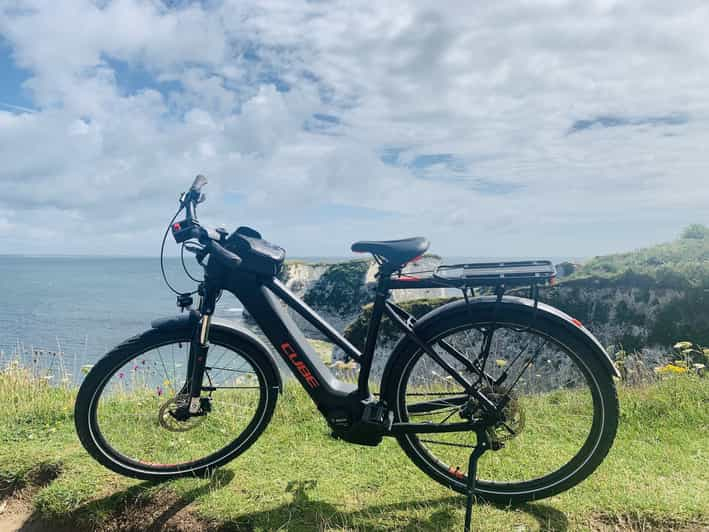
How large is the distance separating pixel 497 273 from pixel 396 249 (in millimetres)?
567

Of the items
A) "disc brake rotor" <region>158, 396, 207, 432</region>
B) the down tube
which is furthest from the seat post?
"disc brake rotor" <region>158, 396, 207, 432</region>

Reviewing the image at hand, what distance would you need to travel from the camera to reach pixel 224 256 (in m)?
3.11

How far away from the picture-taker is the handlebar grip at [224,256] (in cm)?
311

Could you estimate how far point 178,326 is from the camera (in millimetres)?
3252

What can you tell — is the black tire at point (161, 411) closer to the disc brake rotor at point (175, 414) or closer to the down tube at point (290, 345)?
the disc brake rotor at point (175, 414)

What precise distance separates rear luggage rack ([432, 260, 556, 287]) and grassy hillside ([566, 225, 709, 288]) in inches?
1236

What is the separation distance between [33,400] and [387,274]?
13.6 ft

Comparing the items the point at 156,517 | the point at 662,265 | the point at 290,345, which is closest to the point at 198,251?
the point at 290,345

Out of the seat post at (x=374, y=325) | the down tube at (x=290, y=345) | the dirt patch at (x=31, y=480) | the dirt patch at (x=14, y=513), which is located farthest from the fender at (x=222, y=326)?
the dirt patch at (x=14, y=513)

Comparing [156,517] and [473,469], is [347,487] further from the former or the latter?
[156,517]

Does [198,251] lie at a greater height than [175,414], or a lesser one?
greater

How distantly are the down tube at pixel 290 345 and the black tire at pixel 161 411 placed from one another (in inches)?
9.3

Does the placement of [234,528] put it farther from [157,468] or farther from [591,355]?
[591,355]

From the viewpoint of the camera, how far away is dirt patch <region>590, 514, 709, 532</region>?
2.77 meters
